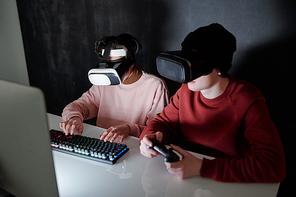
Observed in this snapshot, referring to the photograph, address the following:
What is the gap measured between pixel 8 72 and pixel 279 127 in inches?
116

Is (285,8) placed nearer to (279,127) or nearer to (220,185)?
(279,127)

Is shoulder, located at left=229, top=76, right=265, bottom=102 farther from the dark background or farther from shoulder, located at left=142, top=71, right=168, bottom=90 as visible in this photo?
shoulder, located at left=142, top=71, right=168, bottom=90

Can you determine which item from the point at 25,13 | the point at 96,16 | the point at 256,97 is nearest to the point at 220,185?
the point at 256,97

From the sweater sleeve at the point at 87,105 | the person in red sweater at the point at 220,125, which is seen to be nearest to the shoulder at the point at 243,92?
the person in red sweater at the point at 220,125

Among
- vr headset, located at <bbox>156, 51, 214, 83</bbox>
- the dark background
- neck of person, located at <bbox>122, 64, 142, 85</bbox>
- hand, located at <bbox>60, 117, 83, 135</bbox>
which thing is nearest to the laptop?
vr headset, located at <bbox>156, 51, 214, 83</bbox>

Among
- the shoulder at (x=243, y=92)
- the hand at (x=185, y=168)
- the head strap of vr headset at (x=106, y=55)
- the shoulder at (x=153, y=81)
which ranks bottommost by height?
the hand at (x=185, y=168)

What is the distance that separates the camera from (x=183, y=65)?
2.34 ft

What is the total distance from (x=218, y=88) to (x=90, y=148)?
64 centimetres

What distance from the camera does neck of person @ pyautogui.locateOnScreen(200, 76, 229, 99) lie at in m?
0.93

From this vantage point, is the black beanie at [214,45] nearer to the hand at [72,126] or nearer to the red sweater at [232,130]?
the red sweater at [232,130]

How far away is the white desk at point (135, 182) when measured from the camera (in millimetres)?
688

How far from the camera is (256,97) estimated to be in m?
0.86

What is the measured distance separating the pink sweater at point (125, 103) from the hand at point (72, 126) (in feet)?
0.27

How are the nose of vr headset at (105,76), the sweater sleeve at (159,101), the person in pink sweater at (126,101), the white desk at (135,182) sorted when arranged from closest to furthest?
the white desk at (135,182) < the nose of vr headset at (105,76) < the person in pink sweater at (126,101) < the sweater sleeve at (159,101)
